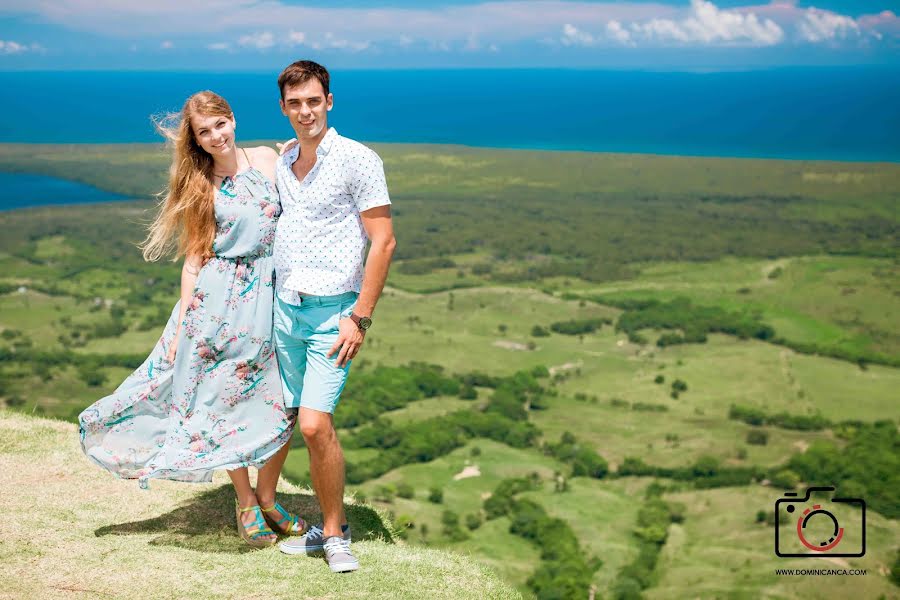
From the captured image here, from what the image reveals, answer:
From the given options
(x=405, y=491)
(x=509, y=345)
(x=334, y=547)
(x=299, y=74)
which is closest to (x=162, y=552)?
(x=334, y=547)

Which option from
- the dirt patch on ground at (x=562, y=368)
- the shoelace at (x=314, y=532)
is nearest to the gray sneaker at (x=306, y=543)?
the shoelace at (x=314, y=532)

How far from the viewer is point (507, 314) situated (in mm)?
134875

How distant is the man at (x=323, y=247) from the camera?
5.43 metres

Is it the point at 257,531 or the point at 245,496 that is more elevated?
the point at 245,496

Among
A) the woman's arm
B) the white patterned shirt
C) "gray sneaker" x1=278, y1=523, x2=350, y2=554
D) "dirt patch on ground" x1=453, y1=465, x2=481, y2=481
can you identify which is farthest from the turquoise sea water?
the white patterned shirt

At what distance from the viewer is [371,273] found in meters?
5.52

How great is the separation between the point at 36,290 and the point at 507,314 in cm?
7373

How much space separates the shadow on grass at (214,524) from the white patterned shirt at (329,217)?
2265 mm

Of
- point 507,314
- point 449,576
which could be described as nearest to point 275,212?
point 449,576

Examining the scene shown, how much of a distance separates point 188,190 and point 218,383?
1.37 metres

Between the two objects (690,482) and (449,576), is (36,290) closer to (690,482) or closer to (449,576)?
(690,482)

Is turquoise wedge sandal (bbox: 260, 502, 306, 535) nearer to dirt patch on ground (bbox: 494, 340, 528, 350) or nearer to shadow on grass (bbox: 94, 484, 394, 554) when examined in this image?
Result: shadow on grass (bbox: 94, 484, 394, 554)

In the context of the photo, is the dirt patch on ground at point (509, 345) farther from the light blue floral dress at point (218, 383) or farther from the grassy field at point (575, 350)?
the light blue floral dress at point (218, 383)

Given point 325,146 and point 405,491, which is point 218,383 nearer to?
point 325,146
